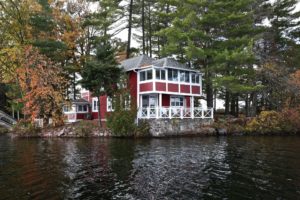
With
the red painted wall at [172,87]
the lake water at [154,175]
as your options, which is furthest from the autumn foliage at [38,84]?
the lake water at [154,175]

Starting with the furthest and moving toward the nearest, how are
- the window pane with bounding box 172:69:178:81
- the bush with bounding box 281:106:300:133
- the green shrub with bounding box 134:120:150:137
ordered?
1. the window pane with bounding box 172:69:178:81
2. the bush with bounding box 281:106:300:133
3. the green shrub with bounding box 134:120:150:137

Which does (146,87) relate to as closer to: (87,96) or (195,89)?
(195,89)

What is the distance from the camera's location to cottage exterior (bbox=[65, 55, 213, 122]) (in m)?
30.2

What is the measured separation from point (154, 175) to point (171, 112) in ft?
60.1

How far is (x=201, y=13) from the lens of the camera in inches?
1359

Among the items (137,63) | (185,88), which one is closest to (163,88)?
(185,88)

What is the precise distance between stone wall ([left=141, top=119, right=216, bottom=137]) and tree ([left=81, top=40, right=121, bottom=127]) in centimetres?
577

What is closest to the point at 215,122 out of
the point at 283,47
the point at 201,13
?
the point at 201,13

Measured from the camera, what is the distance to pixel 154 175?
11844mm

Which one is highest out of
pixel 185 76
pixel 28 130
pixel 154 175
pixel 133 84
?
pixel 185 76

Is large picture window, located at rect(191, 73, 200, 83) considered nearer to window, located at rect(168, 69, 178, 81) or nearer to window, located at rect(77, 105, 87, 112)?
window, located at rect(168, 69, 178, 81)

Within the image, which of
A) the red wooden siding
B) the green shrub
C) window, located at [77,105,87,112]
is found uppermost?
the red wooden siding

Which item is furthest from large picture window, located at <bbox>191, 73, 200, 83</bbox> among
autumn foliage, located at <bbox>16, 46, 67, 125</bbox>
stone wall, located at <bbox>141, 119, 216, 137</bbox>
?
autumn foliage, located at <bbox>16, 46, 67, 125</bbox>

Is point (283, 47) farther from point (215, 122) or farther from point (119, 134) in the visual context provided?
point (119, 134)
